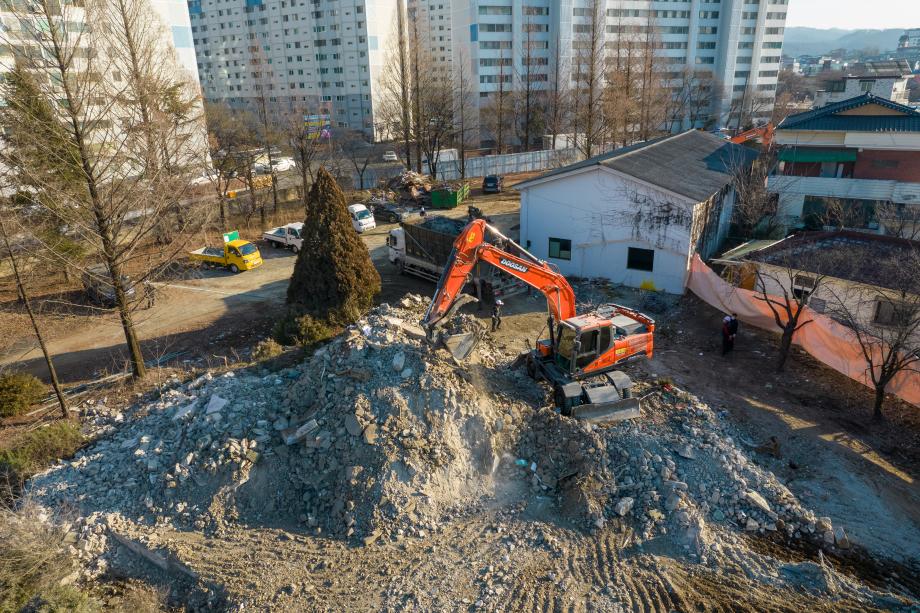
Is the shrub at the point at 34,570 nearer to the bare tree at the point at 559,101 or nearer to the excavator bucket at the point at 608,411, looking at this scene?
the excavator bucket at the point at 608,411

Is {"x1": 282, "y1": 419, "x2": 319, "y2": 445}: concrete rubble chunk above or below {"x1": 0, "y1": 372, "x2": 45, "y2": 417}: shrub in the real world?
above

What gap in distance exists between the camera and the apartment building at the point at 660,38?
67.6 metres

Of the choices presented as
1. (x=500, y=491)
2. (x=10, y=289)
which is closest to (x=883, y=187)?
(x=500, y=491)

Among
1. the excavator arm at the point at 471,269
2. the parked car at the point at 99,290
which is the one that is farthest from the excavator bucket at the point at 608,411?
the parked car at the point at 99,290

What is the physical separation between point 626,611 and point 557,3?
237 ft

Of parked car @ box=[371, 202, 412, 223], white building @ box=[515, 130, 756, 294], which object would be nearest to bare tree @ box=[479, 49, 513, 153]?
parked car @ box=[371, 202, 412, 223]

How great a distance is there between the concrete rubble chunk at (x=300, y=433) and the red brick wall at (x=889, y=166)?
28.5m

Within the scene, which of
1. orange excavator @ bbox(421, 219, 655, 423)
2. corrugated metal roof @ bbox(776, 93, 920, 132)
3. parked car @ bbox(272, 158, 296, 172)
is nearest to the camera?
orange excavator @ bbox(421, 219, 655, 423)

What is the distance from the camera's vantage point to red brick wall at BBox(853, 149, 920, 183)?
1025 inches

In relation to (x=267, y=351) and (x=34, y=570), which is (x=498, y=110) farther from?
(x=34, y=570)

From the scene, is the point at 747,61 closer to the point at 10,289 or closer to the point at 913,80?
the point at 913,80

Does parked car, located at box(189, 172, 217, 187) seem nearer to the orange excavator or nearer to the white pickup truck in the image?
the white pickup truck

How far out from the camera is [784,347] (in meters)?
15.6

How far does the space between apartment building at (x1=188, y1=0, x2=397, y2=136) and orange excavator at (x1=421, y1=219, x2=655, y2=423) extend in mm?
61334
